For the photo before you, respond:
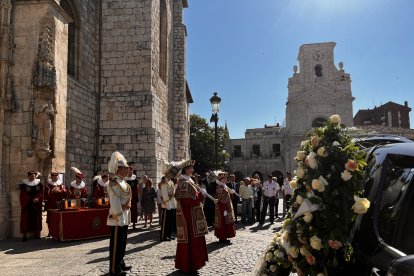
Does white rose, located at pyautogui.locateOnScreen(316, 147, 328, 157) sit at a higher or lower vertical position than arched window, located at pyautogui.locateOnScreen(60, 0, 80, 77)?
lower

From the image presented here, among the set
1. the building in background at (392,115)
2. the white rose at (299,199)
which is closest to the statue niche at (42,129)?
the white rose at (299,199)

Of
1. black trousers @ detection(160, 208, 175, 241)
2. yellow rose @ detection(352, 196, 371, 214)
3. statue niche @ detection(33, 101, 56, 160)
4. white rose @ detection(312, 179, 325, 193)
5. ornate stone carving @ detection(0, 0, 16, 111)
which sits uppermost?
ornate stone carving @ detection(0, 0, 16, 111)

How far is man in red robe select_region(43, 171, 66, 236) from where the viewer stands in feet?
34.0

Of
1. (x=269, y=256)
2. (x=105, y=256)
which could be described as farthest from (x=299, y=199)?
(x=105, y=256)

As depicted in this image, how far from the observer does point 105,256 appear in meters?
7.68

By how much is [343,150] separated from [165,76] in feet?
61.8

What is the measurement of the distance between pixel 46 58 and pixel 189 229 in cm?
673

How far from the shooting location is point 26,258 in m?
7.46

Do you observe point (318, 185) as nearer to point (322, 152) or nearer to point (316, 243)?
point (322, 152)

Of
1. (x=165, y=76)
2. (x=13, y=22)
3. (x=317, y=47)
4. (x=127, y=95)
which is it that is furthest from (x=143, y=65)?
(x=317, y=47)

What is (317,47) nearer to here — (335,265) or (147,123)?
(147,123)

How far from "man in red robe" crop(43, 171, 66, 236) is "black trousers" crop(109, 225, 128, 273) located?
470 cm

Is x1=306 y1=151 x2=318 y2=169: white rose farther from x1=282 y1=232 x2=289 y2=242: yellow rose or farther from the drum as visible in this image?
the drum

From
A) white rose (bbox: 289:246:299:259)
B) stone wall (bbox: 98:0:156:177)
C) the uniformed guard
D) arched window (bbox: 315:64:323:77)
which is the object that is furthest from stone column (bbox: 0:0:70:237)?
A: arched window (bbox: 315:64:323:77)
